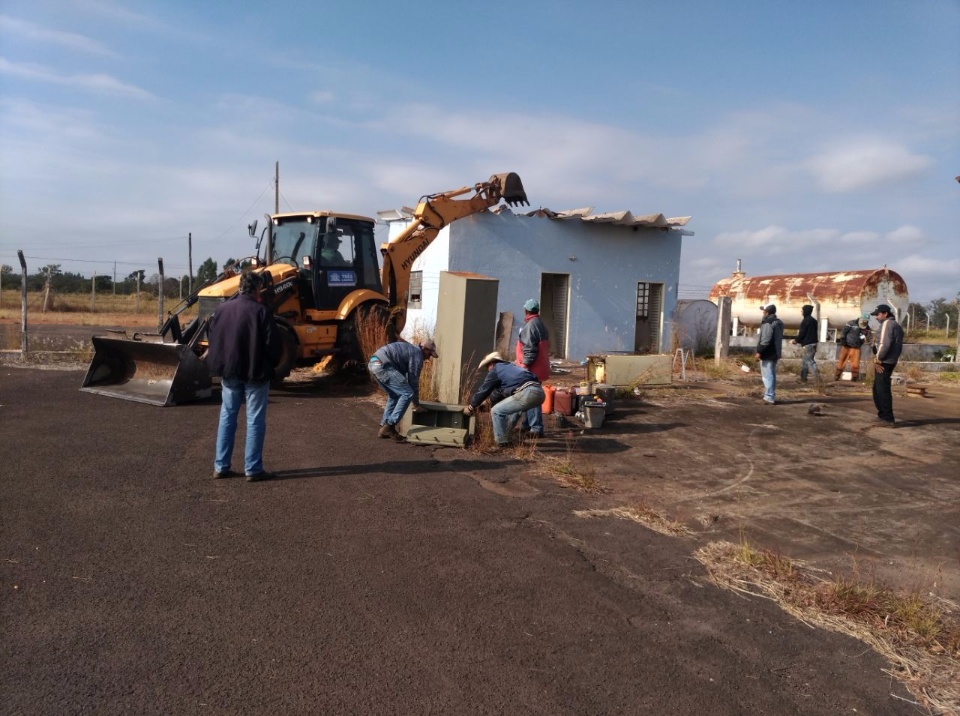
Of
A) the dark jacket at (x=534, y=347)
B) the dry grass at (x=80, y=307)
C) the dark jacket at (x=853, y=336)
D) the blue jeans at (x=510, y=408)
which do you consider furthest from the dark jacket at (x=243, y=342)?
the dry grass at (x=80, y=307)

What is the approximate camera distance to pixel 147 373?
10711mm

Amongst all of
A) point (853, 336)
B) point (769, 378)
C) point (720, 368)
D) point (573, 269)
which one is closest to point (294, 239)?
point (769, 378)

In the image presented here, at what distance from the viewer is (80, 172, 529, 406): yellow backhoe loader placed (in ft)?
34.1

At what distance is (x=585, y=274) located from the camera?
19531mm

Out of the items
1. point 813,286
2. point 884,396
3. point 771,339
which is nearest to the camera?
point 884,396

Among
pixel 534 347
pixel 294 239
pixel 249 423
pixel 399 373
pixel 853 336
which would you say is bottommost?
pixel 249 423

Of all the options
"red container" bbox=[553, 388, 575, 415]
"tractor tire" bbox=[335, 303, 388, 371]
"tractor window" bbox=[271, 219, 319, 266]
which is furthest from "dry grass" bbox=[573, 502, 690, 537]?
"tractor window" bbox=[271, 219, 319, 266]

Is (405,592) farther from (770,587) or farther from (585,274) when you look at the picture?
(585,274)

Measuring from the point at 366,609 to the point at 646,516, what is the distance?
286cm

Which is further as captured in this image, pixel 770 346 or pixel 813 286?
pixel 813 286

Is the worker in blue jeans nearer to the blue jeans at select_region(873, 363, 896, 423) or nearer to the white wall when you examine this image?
the blue jeans at select_region(873, 363, 896, 423)

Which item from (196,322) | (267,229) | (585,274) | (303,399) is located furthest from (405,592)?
(585,274)

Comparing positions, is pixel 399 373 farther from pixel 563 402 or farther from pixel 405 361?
pixel 563 402

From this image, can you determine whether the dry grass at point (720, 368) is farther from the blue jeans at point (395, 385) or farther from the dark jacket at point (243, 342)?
the dark jacket at point (243, 342)
